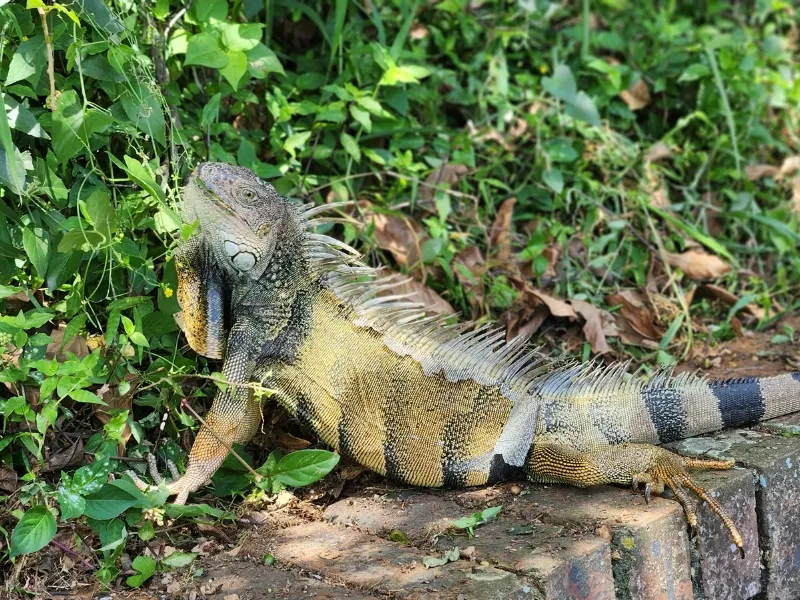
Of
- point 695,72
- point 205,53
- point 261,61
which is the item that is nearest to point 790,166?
point 695,72

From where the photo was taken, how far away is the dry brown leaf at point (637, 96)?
6.36m

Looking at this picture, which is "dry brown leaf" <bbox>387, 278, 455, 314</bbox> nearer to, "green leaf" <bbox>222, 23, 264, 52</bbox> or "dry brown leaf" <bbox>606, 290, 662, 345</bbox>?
"dry brown leaf" <bbox>606, 290, 662, 345</bbox>

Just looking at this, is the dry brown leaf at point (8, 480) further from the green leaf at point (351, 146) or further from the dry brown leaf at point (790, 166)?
the dry brown leaf at point (790, 166)

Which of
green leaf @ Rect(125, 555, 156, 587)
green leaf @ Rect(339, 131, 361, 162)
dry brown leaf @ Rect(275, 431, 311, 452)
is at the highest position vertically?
green leaf @ Rect(339, 131, 361, 162)

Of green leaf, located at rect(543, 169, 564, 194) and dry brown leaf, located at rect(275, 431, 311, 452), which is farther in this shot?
green leaf, located at rect(543, 169, 564, 194)

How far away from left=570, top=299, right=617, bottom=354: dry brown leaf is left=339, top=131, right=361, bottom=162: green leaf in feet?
4.59

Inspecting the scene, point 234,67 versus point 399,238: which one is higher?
point 234,67

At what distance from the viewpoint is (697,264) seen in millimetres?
5633

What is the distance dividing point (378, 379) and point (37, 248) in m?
1.39

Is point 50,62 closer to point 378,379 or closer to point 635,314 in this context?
point 378,379

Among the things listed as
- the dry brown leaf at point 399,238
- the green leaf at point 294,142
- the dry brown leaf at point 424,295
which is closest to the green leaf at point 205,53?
the green leaf at point 294,142

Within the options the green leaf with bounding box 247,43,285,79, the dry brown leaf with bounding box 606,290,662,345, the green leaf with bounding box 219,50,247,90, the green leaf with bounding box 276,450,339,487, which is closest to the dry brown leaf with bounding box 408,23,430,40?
the green leaf with bounding box 247,43,285,79

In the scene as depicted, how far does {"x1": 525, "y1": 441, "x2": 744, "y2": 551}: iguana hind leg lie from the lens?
133 inches

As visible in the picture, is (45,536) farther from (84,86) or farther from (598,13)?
(598,13)
